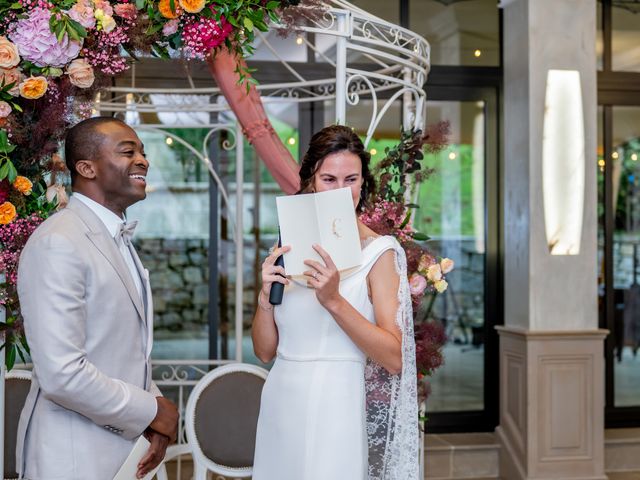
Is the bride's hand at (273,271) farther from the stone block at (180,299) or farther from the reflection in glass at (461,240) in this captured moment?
the reflection in glass at (461,240)

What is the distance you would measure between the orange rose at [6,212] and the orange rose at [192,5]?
2.33 ft

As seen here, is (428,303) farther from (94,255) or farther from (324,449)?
(94,255)

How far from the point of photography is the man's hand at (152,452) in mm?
2146

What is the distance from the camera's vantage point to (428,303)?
6160 millimetres

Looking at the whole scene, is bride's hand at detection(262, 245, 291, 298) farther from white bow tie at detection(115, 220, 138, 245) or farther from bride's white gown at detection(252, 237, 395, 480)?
white bow tie at detection(115, 220, 138, 245)

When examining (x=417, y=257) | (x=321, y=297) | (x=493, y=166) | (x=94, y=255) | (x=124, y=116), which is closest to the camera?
(x=94, y=255)

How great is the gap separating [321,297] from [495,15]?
4.40 meters

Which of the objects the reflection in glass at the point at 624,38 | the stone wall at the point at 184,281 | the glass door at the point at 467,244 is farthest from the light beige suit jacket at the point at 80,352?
the reflection in glass at the point at 624,38

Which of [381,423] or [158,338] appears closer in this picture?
[381,423]

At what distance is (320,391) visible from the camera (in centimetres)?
242

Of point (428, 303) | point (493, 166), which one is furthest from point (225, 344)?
point (493, 166)

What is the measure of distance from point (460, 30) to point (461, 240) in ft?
4.74

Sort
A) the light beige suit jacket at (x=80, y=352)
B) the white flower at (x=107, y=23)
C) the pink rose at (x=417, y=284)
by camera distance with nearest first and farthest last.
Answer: the light beige suit jacket at (x=80, y=352) < the white flower at (x=107, y=23) < the pink rose at (x=417, y=284)

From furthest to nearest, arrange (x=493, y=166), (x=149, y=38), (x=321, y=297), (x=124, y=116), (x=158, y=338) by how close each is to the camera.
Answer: (x=493, y=166) < (x=158, y=338) < (x=124, y=116) < (x=149, y=38) < (x=321, y=297)
